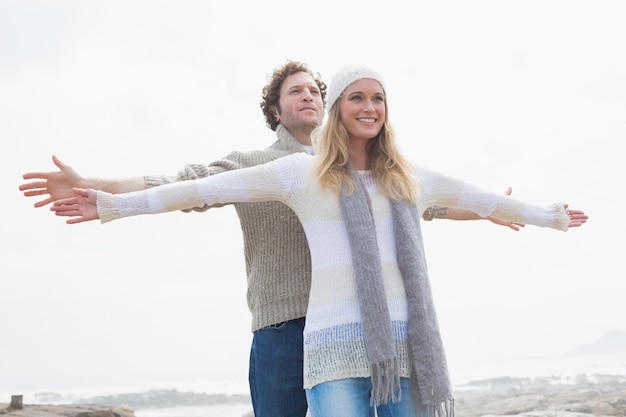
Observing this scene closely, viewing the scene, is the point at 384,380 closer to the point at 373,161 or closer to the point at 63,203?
the point at 373,161

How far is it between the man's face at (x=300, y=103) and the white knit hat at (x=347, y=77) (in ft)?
1.51

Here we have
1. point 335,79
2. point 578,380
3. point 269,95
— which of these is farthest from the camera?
point 578,380

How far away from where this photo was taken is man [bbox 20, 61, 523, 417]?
2.48 metres

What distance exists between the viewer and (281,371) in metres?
2.59

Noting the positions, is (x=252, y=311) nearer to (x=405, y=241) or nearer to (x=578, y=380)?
(x=405, y=241)

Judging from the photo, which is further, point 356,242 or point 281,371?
point 281,371

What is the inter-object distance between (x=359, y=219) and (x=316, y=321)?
34 cm

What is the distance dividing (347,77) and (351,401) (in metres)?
1.05

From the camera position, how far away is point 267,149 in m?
2.87

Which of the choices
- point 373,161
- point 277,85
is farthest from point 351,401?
point 277,85

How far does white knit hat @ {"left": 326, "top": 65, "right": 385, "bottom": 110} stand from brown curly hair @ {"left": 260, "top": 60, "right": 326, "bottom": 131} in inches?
25.0

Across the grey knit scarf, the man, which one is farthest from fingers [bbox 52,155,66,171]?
the grey knit scarf

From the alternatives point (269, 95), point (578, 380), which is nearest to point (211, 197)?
point (269, 95)

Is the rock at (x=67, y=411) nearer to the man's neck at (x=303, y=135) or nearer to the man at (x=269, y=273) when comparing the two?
the man at (x=269, y=273)
